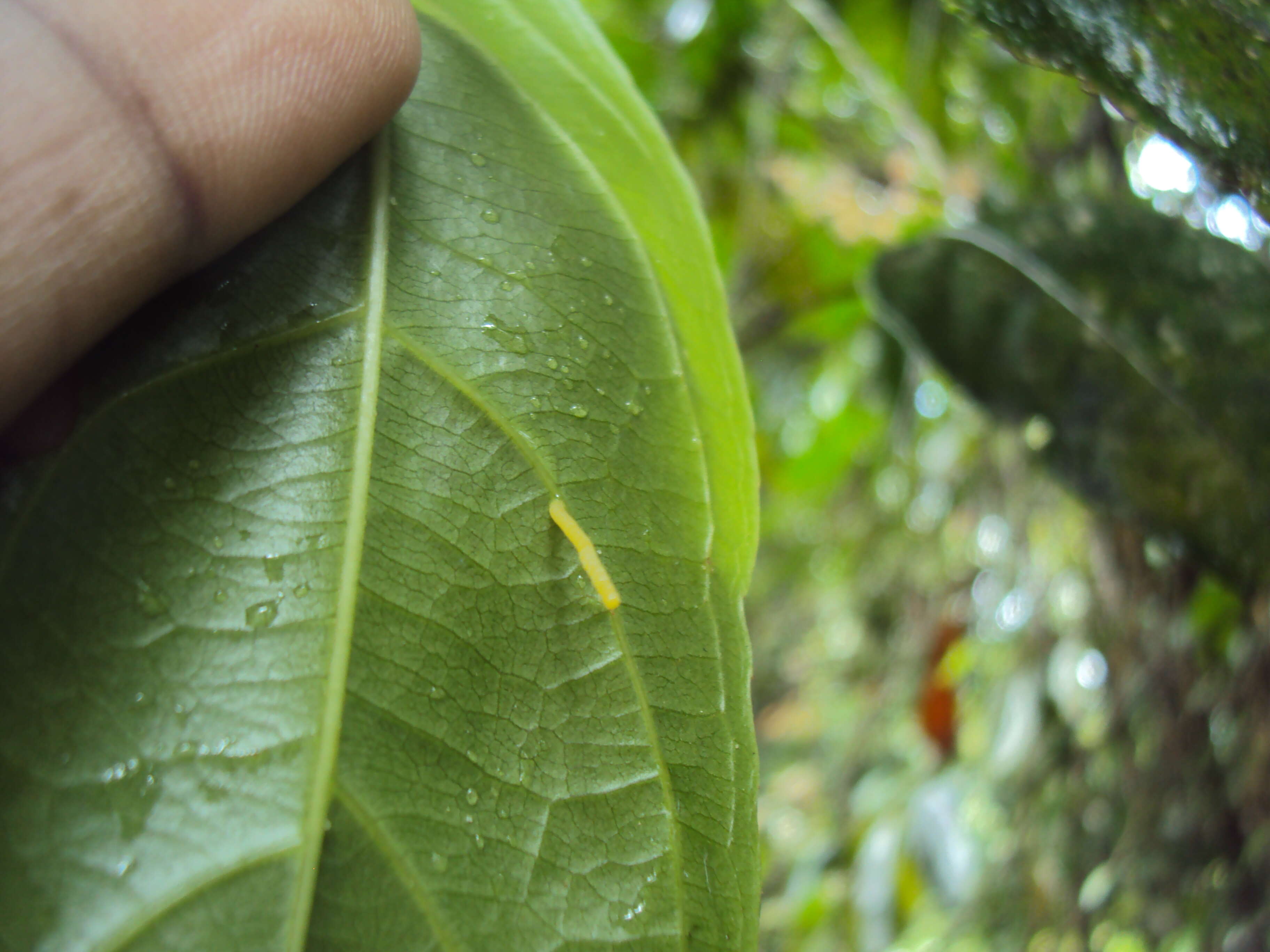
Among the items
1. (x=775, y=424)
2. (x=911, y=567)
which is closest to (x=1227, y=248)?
(x=911, y=567)

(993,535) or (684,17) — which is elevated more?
(684,17)

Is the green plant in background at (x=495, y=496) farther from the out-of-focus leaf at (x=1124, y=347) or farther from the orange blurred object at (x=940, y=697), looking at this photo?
the orange blurred object at (x=940, y=697)

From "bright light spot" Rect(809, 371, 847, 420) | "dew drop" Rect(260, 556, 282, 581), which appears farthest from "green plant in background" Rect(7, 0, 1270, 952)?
"bright light spot" Rect(809, 371, 847, 420)

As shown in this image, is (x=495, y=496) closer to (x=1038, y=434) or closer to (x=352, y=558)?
(x=352, y=558)

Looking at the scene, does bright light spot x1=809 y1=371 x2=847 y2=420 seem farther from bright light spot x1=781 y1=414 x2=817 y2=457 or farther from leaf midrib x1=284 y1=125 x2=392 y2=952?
leaf midrib x1=284 y1=125 x2=392 y2=952

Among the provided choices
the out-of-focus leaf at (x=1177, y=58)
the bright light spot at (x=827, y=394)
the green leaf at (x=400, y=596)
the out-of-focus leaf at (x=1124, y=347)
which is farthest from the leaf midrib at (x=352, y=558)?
the bright light spot at (x=827, y=394)

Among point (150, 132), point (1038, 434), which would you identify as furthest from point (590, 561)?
point (1038, 434)
